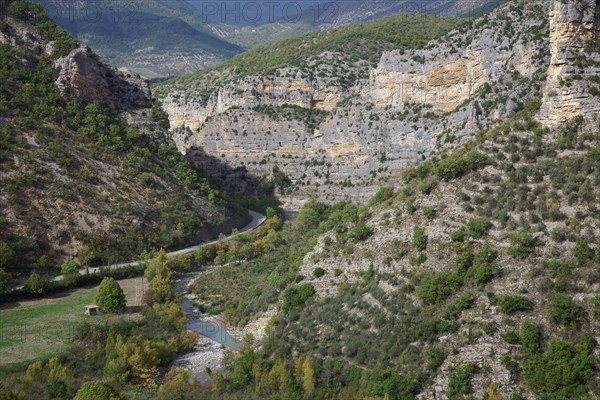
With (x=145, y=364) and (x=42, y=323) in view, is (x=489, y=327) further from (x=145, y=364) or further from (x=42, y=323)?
(x=42, y=323)

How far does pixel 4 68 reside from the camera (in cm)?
6431

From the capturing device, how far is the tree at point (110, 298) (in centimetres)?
4294

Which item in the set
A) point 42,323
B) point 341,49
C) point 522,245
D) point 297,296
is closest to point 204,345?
point 297,296

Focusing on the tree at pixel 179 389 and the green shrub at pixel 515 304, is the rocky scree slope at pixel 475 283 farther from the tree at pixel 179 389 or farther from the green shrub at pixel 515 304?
the tree at pixel 179 389

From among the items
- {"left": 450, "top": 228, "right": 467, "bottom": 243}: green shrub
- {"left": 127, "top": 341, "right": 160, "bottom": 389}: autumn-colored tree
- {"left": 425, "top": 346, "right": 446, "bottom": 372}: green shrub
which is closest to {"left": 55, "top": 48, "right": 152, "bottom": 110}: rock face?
{"left": 127, "top": 341, "right": 160, "bottom": 389}: autumn-colored tree

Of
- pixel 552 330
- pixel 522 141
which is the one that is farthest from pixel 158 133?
pixel 552 330

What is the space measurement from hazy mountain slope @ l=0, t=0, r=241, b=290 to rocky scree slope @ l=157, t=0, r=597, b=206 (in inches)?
697

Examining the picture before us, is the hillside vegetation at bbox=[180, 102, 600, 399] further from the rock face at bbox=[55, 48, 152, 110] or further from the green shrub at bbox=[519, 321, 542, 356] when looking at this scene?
the rock face at bbox=[55, 48, 152, 110]

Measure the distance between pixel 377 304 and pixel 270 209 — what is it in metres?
50.6

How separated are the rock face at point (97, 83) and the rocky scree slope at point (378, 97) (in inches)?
829

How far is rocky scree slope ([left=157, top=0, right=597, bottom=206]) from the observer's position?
154ft

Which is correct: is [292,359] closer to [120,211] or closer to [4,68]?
[120,211]

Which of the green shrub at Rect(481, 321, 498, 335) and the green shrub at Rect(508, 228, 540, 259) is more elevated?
the green shrub at Rect(508, 228, 540, 259)

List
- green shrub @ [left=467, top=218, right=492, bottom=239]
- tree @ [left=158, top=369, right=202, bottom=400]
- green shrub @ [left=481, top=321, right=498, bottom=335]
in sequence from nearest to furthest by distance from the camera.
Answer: green shrub @ [left=481, top=321, right=498, bottom=335] < tree @ [left=158, top=369, right=202, bottom=400] < green shrub @ [left=467, top=218, right=492, bottom=239]
